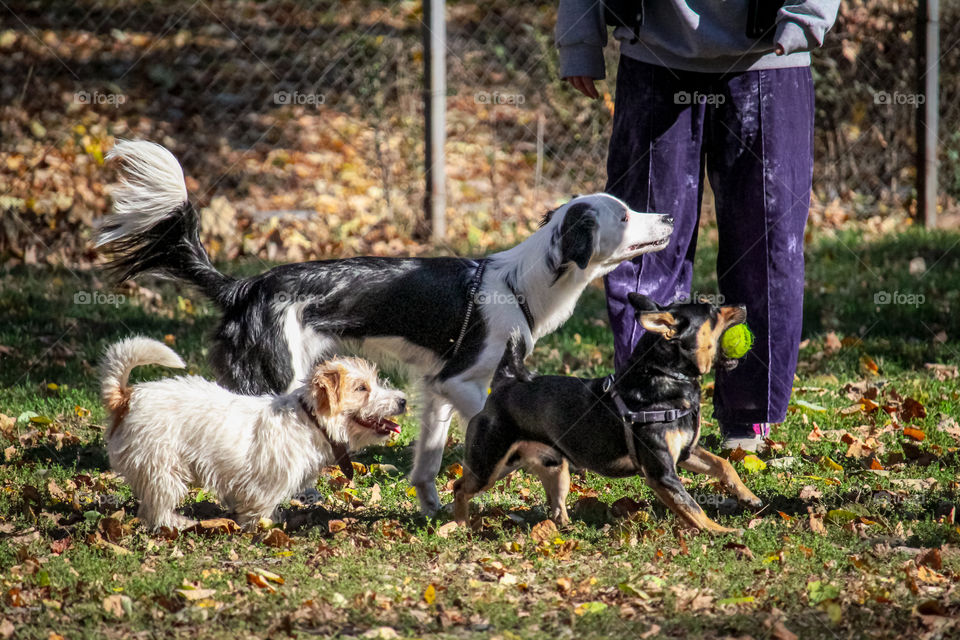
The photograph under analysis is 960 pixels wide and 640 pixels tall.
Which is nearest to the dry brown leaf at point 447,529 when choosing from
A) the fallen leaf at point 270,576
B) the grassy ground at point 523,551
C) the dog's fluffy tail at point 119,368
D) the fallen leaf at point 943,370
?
the grassy ground at point 523,551

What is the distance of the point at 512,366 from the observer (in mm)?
4344

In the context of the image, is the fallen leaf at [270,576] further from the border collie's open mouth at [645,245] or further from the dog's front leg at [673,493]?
the border collie's open mouth at [645,245]

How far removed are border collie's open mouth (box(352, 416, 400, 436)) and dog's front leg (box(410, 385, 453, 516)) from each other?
0.37 m

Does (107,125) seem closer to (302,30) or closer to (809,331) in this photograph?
(302,30)

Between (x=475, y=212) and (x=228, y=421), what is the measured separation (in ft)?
19.8

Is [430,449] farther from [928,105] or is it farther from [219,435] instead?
[928,105]

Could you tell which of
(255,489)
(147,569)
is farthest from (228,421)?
(147,569)

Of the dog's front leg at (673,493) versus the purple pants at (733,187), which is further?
the purple pants at (733,187)

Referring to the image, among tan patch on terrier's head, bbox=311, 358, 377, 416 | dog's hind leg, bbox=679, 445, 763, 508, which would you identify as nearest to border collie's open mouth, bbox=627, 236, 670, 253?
dog's hind leg, bbox=679, 445, 763, 508

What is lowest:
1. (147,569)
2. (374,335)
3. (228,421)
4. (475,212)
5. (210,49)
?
(147,569)

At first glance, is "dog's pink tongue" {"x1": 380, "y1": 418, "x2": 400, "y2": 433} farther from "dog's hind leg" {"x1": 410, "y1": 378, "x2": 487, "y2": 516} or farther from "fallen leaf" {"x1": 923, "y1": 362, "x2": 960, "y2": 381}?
"fallen leaf" {"x1": 923, "y1": 362, "x2": 960, "y2": 381}

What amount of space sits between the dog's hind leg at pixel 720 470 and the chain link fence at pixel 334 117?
509 centimetres

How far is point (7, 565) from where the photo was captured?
12.4 feet

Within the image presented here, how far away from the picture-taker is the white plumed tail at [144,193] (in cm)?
468
